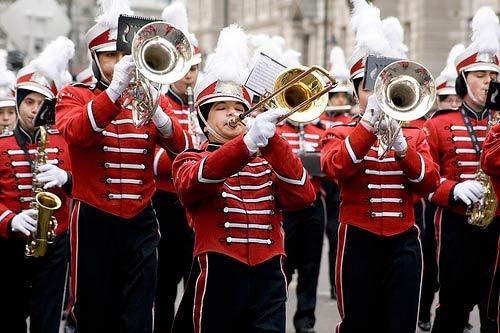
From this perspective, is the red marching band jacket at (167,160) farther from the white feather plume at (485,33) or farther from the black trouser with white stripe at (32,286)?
the white feather plume at (485,33)

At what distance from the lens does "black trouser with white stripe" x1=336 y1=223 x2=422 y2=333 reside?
7152mm

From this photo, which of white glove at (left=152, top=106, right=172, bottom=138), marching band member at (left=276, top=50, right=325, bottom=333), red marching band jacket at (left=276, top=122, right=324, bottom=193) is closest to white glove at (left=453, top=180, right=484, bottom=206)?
white glove at (left=152, top=106, right=172, bottom=138)

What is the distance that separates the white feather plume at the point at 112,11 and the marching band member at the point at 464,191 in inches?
96.3

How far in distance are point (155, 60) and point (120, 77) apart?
0.22 m

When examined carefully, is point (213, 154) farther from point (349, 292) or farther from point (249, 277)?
point (349, 292)

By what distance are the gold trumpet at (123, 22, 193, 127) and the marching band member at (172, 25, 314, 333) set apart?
23 centimetres

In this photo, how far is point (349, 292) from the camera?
7281 millimetres

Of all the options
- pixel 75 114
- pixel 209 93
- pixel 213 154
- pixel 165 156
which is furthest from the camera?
pixel 165 156

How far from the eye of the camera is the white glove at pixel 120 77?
6691mm

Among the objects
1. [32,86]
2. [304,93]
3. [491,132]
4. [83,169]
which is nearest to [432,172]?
[491,132]

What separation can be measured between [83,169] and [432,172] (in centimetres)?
203

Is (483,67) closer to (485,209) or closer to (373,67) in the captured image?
(485,209)

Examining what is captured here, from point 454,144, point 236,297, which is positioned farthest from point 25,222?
point 454,144

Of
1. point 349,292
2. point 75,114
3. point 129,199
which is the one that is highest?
point 75,114
